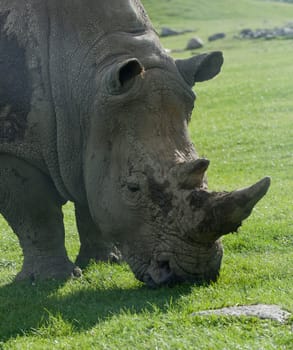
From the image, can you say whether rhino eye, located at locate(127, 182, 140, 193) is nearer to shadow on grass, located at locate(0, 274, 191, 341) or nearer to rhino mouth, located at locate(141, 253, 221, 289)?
rhino mouth, located at locate(141, 253, 221, 289)

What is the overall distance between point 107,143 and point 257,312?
6.27ft

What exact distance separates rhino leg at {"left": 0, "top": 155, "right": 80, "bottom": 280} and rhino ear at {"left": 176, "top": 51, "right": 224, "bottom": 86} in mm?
1460

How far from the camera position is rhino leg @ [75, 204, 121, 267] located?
8336 mm

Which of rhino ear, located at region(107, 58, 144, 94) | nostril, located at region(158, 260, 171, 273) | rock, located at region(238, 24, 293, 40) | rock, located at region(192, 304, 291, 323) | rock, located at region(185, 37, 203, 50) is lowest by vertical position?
rock, located at region(192, 304, 291, 323)

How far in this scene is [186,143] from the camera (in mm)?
6902

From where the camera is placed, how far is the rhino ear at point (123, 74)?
6.66m

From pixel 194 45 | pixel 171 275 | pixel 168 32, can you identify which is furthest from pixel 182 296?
pixel 168 32

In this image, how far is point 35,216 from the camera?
773cm

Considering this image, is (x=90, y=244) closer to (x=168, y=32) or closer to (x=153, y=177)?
(x=153, y=177)

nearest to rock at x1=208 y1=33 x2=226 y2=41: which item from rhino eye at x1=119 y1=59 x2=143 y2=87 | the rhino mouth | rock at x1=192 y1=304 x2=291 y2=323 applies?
rhino eye at x1=119 y1=59 x2=143 y2=87

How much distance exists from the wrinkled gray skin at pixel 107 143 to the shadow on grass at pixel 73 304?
0.21m

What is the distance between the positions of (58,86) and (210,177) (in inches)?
236

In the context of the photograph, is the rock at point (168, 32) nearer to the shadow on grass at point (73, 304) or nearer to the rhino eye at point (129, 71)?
the shadow on grass at point (73, 304)

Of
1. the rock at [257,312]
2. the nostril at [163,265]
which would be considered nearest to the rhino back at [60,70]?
the nostril at [163,265]
